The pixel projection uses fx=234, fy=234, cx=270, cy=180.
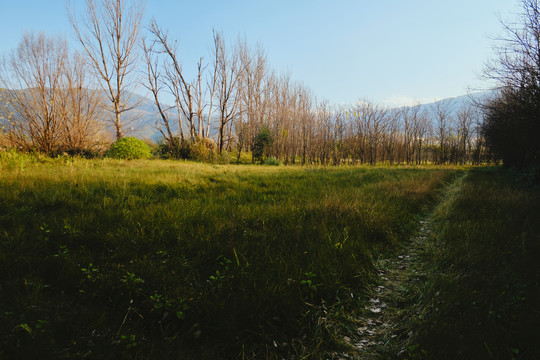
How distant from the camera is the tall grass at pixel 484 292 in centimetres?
161

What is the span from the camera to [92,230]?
3.01 m

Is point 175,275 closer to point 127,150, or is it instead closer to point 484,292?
point 484,292

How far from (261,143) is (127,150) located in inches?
474

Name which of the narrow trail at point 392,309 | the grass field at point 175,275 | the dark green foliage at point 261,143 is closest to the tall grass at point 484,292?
the narrow trail at point 392,309

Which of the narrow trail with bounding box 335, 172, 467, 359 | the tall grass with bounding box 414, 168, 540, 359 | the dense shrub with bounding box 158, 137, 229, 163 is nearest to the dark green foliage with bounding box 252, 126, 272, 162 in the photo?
the dense shrub with bounding box 158, 137, 229, 163

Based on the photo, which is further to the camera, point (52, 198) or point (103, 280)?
point (52, 198)

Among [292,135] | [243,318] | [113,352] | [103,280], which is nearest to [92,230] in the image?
[103,280]

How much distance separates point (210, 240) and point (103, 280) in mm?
1184

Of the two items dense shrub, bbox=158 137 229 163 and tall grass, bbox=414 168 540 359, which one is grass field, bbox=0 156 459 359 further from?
dense shrub, bbox=158 137 229 163

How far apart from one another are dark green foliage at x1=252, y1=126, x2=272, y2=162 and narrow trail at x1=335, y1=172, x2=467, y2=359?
64.0 feet

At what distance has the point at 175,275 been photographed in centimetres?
236

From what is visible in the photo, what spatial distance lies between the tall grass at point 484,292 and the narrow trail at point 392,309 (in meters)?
0.13

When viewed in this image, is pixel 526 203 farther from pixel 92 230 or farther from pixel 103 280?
pixel 92 230

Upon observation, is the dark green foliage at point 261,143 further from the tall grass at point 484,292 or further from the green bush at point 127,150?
Answer: the tall grass at point 484,292
